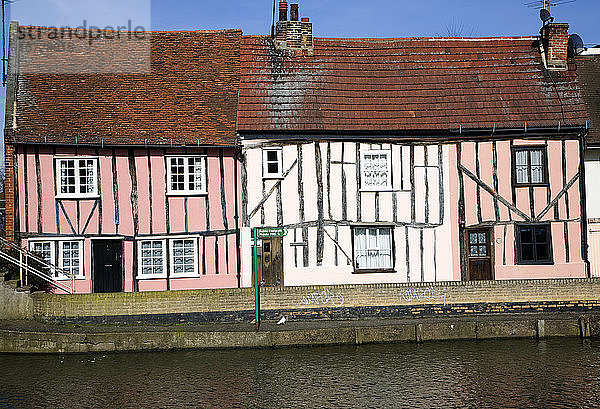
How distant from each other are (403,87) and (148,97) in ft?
27.5

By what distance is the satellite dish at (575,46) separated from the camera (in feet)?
87.4

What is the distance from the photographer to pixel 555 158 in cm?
2428

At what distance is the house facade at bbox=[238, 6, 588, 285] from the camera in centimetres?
2378

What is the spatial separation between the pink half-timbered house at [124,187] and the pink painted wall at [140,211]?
3 cm

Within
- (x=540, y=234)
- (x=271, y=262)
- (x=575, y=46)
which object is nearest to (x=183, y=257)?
(x=271, y=262)

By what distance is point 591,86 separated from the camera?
28.1 m

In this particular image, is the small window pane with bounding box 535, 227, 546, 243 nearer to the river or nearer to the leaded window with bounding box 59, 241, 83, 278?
the river

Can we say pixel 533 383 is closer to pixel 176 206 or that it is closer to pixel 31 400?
pixel 31 400

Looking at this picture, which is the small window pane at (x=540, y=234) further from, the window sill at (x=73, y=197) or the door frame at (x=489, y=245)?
the window sill at (x=73, y=197)

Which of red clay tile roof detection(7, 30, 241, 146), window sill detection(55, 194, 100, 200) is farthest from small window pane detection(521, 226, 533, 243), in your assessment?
window sill detection(55, 194, 100, 200)

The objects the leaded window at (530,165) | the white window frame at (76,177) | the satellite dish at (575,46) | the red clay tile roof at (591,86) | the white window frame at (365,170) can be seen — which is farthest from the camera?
the satellite dish at (575,46)

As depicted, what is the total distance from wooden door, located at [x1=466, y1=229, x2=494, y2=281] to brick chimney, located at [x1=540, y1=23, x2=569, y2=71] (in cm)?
652

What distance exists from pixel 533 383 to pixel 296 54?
15510 mm

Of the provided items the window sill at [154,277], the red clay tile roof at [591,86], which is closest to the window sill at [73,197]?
the window sill at [154,277]
